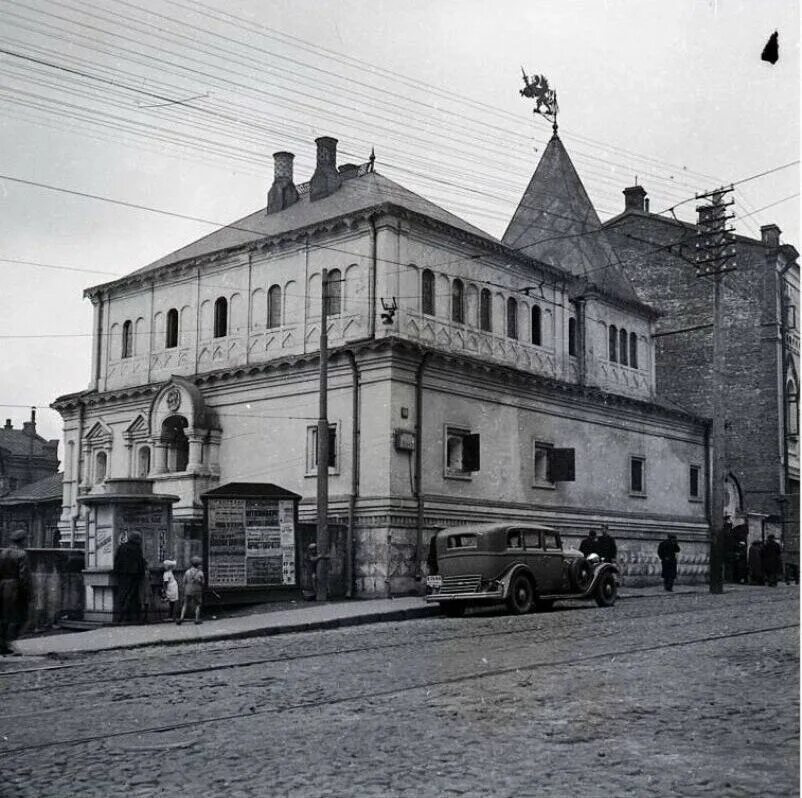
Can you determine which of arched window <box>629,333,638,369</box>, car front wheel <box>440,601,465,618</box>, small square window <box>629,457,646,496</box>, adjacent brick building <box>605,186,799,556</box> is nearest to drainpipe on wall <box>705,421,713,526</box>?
adjacent brick building <box>605,186,799,556</box>

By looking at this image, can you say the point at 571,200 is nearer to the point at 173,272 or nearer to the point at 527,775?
the point at 173,272

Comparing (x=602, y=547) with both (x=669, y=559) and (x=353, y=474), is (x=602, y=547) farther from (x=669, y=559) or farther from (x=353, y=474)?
(x=353, y=474)

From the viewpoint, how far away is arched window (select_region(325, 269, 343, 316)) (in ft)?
96.9

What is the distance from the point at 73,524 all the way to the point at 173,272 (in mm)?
8271

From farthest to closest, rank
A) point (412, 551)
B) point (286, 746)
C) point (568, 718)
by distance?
point (412, 551) → point (568, 718) → point (286, 746)

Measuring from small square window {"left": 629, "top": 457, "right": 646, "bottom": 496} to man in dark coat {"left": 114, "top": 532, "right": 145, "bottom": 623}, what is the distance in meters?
20.3

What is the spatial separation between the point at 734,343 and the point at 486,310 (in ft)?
59.3

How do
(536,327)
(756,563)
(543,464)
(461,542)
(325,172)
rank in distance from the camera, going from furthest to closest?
(756,563), (325,172), (536,327), (543,464), (461,542)

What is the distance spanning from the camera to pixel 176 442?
32594 mm

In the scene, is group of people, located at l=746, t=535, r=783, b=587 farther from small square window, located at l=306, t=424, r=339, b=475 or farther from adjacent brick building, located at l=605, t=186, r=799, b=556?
small square window, located at l=306, t=424, r=339, b=475

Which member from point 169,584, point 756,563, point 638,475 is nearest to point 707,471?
point 638,475

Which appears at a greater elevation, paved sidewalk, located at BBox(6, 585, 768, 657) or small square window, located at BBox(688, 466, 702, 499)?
small square window, located at BBox(688, 466, 702, 499)

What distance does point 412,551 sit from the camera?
2716cm

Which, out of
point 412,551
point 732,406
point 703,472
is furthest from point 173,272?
point 732,406
